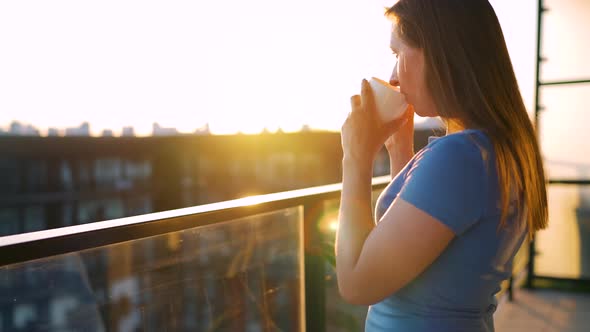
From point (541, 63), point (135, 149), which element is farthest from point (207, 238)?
point (135, 149)

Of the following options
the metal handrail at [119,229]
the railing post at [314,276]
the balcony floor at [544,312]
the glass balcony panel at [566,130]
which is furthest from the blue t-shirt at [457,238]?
the glass balcony panel at [566,130]

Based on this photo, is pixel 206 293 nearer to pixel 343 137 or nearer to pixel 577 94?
pixel 343 137

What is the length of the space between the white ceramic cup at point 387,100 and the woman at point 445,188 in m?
0.01

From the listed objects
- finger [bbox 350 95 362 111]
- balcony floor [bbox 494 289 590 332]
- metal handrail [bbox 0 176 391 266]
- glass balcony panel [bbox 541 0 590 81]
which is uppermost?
glass balcony panel [bbox 541 0 590 81]

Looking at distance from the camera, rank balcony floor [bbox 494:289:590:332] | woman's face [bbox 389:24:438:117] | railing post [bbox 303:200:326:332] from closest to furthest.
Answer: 1. woman's face [bbox 389:24:438:117]
2. railing post [bbox 303:200:326:332]
3. balcony floor [bbox 494:289:590:332]

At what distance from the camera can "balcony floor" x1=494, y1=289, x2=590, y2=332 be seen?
3.18 m

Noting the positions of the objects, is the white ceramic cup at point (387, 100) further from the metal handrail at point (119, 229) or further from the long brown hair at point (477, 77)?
the metal handrail at point (119, 229)

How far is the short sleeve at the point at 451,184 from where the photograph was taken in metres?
0.60

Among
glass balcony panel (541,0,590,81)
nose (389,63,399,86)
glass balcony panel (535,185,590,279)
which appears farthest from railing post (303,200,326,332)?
glass balcony panel (541,0,590,81)

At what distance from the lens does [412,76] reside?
72cm

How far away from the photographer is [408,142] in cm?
96

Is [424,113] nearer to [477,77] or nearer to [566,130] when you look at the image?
[477,77]

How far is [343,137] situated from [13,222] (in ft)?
110

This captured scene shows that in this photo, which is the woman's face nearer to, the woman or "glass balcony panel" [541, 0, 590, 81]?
the woman
